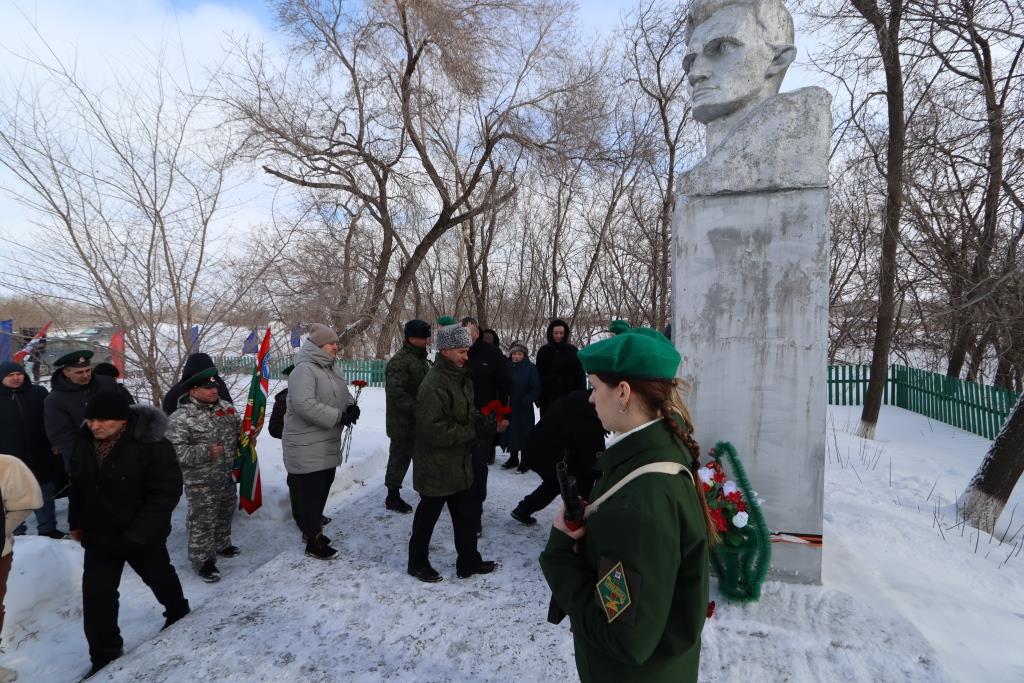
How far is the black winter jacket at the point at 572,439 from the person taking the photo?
4348 mm

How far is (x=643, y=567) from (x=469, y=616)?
246 centimetres

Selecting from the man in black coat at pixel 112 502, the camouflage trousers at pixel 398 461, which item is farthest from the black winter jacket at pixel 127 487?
the camouflage trousers at pixel 398 461

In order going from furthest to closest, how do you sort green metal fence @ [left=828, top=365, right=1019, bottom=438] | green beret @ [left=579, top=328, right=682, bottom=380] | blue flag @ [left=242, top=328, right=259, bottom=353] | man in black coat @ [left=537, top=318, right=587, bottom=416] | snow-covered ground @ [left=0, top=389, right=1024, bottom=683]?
green metal fence @ [left=828, top=365, right=1019, bottom=438] < man in black coat @ [left=537, top=318, right=587, bottom=416] < blue flag @ [left=242, top=328, right=259, bottom=353] < snow-covered ground @ [left=0, top=389, right=1024, bottom=683] < green beret @ [left=579, top=328, right=682, bottom=380]

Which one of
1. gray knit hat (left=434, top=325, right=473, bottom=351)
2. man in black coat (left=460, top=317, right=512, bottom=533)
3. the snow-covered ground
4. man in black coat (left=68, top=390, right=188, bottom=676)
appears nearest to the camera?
the snow-covered ground

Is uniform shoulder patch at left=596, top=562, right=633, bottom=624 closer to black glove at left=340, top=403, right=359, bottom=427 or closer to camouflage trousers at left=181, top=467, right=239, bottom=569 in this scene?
black glove at left=340, top=403, right=359, bottom=427

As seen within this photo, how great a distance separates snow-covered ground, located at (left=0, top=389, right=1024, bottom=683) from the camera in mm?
2953

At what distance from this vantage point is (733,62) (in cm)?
399

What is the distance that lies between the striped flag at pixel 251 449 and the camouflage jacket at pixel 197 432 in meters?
0.56

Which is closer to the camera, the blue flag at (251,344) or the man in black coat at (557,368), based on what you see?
the blue flag at (251,344)

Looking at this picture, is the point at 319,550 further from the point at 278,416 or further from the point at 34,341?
the point at 34,341

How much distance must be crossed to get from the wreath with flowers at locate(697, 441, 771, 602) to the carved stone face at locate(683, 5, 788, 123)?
2.56 m

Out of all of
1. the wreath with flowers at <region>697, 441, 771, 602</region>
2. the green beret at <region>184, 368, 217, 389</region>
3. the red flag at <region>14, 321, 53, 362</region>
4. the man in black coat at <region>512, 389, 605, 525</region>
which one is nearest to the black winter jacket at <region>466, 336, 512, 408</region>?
the man in black coat at <region>512, 389, 605, 525</region>

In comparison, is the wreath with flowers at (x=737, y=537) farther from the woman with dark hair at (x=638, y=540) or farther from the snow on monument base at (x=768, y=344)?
the woman with dark hair at (x=638, y=540)

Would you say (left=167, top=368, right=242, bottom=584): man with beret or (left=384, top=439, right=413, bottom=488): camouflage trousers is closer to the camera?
(left=167, top=368, right=242, bottom=584): man with beret
